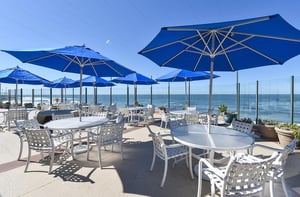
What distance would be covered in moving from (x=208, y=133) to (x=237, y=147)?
675mm

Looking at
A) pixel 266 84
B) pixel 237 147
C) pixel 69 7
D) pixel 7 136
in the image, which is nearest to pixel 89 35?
pixel 69 7

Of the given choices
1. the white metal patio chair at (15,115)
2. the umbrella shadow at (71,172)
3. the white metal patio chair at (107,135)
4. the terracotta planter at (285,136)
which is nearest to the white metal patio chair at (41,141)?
the umbrella shadow at (71,172)

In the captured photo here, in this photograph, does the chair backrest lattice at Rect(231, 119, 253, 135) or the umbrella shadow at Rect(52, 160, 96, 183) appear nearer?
the umbrella shadow at Rect(52, 160, 96, 183)

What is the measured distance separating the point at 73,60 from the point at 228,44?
3.52m

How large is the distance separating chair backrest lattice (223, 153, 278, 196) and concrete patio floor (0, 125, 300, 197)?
0.83 meters

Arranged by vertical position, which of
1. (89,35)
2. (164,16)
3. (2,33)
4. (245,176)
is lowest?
(245,176)

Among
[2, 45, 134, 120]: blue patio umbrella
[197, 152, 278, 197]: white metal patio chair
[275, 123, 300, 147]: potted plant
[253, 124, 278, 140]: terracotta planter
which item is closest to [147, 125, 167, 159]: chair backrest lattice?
[197, 152, 278, 197]: white metal patio chair

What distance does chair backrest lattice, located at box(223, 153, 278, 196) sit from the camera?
161 cm

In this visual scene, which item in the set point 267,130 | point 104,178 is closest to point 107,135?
point 104,178

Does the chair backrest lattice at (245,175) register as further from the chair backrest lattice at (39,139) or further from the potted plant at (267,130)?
the potted plant at (267,130)

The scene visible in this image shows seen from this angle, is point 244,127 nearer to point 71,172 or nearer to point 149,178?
point 149,178

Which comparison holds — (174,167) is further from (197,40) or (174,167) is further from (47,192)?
(197,40)

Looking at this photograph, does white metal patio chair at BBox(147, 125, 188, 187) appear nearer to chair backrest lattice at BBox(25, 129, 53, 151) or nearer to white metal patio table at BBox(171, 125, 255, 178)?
white metal patio table at BBox(171, 125, 255, 178)

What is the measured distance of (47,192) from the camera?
7.82 ft
